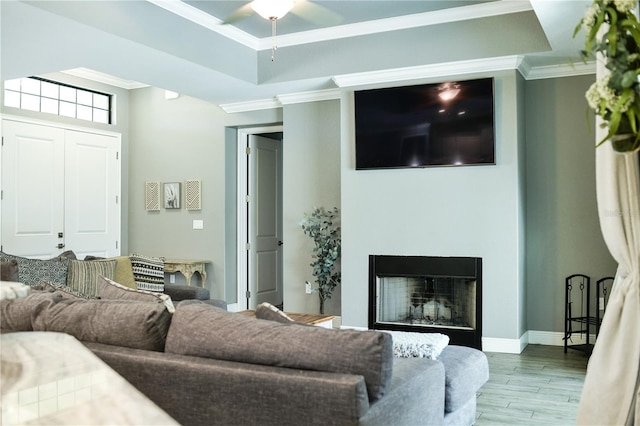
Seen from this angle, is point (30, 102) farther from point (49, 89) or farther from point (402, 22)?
point (402, 22)

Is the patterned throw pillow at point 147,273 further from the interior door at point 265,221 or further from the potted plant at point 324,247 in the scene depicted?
the interior door at point 265,221

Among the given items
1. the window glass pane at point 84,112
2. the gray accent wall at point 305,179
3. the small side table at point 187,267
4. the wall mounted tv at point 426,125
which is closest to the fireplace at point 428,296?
the gray accent wall at point 305,179

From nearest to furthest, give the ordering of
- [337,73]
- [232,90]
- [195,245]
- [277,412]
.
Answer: [277,412] < [337,73] < [232,90] < [195,245]

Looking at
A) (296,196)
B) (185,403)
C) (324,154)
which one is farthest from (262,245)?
(185,403)

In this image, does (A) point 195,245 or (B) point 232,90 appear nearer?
(B) point 232,90

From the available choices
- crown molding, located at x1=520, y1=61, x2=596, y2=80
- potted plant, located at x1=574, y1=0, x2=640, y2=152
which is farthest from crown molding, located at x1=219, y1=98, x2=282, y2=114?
potted plant, located at x1=574, y1=0, x2=640, y2=152

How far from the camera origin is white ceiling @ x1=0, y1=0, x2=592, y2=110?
183 inches

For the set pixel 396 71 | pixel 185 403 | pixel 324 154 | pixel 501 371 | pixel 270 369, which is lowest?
pixel 501 371

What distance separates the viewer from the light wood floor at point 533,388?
3.71 metres

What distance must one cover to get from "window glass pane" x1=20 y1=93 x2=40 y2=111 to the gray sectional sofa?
5.08 m

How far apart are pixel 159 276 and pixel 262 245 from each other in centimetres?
247

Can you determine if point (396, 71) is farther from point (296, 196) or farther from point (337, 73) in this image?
point (296, 196)

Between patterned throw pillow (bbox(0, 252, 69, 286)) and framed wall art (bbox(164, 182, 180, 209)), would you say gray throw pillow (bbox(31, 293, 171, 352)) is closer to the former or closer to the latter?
patterned throw pillow (bbox(0, 252, 69, 286))

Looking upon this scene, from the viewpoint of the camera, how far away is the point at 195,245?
25.8ft
